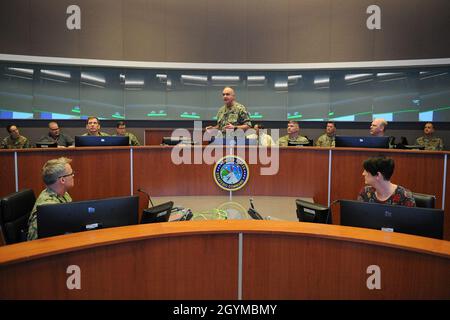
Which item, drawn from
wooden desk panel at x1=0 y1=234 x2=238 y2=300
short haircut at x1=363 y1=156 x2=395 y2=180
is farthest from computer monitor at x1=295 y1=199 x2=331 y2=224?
wooden desk panel at x1=0 y1=234 x2=238 y2=300

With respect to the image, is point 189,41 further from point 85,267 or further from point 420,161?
point 85,267

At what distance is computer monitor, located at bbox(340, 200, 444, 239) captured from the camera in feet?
4.27

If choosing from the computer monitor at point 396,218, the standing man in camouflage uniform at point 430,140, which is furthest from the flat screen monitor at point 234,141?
the standing man in camouflage uniform at point 430,140

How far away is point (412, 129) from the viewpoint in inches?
244

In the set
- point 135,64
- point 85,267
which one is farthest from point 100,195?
point 135,64

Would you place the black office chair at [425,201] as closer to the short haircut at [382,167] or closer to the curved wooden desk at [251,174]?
the short haircut at [382,167]

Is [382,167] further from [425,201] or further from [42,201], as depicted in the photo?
[42,201]

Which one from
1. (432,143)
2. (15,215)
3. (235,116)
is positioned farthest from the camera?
(432,143)

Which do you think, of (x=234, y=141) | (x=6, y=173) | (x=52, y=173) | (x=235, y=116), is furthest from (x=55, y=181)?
A: (x=235, y=116)

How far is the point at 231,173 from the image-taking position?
3.32m

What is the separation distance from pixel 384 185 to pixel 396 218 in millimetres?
753

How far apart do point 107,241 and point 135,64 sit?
5733 mm

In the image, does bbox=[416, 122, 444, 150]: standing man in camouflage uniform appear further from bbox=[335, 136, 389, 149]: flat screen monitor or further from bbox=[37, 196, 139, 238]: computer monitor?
bbox=[37, 196, 139, 238]: computer monitor

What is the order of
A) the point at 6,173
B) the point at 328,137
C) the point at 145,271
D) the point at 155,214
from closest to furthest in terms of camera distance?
the point at 145,271 → the point at 155,214 → the point at 6,173 → the point at 328,137
